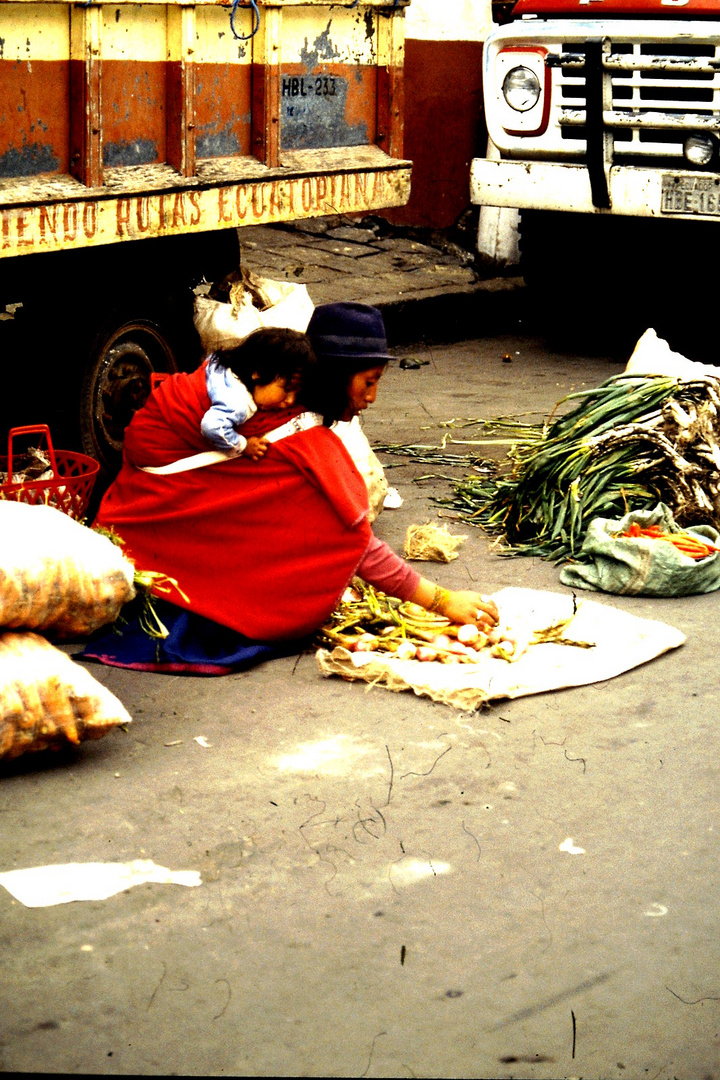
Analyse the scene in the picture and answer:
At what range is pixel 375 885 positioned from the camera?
2.90 meters

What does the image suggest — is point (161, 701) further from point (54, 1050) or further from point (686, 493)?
point (686, 493)

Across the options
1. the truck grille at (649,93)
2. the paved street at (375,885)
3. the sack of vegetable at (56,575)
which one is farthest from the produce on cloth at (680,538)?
the truck grille at (649,93)

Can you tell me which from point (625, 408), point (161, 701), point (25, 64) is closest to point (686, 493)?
point (625, 408)

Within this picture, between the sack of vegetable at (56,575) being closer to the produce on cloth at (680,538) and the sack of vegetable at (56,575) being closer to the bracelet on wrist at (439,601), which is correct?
the bracelet on wrist at (439,601)

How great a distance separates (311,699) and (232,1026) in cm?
147

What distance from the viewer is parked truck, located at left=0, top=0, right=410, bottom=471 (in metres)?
4.54

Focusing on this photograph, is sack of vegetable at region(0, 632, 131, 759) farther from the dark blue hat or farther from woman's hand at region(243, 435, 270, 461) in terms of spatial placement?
the dark blue hat

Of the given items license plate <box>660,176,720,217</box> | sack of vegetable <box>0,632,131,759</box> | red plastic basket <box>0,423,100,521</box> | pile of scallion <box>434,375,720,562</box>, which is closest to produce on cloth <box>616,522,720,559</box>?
pile of scallion <box>434,375,720,562</box>

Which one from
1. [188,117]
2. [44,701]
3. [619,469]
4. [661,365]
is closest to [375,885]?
[44,701]

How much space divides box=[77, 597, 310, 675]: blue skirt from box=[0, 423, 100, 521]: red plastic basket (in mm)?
451

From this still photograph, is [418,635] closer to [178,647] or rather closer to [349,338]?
[178,647]

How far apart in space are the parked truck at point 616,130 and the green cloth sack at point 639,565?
296 centimetres

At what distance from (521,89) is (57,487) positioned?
434 centimetres

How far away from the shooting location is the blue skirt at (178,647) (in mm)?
4004
